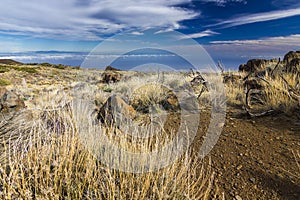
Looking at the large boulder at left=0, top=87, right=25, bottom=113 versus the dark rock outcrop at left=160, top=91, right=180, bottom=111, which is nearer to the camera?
the large boulder at left=0, top=87, right=25, bottom=113

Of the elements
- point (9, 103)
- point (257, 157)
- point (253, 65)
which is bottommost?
point (257, 157)

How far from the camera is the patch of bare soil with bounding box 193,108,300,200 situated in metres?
2.61

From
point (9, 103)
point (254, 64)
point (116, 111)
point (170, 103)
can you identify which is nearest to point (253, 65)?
point (254, 64)

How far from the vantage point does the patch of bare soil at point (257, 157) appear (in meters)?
2.61

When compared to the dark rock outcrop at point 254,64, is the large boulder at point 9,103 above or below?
below

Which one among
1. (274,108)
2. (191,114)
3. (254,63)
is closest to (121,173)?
(191,114)

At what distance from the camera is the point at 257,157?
3.26 meters

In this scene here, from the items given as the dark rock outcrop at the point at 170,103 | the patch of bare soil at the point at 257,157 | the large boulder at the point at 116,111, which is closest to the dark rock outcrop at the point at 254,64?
the dark rock outcrop at the point at 170,103

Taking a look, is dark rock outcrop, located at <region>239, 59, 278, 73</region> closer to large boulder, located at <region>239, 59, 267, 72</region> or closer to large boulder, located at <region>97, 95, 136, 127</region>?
large boulder, located at <region>239, 59, 267, 72</region>

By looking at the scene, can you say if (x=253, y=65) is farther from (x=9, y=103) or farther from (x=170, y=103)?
(x=9, y=103)

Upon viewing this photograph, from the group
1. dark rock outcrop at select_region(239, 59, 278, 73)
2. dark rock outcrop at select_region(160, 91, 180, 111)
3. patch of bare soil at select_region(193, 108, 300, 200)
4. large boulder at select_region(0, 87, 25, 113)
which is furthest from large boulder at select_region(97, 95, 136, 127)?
dark rock outcrop at select_region(239, 59, 278, 73)

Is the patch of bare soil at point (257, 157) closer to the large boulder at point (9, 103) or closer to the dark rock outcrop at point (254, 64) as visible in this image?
the large boulder at point (9, 103)

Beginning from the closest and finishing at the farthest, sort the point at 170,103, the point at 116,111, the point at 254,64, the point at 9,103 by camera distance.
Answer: the point at 116,111
the point at 9,103
the point at 170,103
the point at 254,64

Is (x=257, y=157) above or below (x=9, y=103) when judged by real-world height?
below
